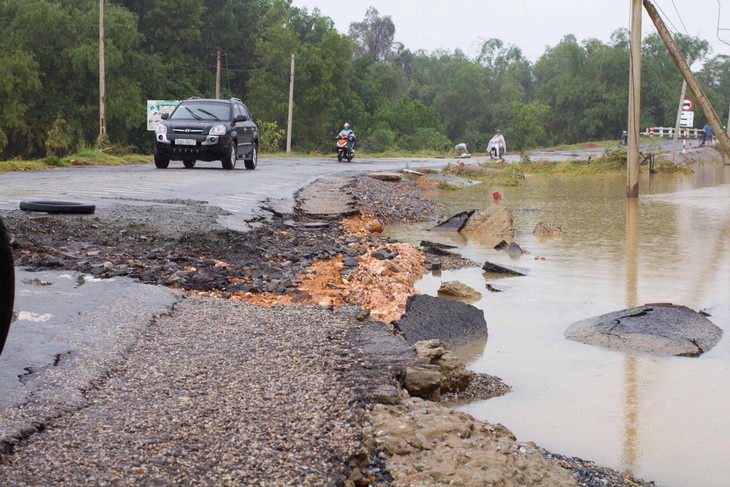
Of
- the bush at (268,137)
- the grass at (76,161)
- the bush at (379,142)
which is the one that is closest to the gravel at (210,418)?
the grass at (76,161)

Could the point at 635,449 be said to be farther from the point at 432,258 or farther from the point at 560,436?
the point at 432,258

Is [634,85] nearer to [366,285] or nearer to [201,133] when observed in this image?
[201,133]

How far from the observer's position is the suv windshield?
866 inches

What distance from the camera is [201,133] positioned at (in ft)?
70.2

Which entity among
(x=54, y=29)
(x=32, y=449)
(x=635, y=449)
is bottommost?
(x=635, y=449)

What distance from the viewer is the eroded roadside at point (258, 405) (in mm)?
3678

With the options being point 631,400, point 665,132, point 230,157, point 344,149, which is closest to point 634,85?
point 230,157

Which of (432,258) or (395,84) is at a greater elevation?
(395,84)

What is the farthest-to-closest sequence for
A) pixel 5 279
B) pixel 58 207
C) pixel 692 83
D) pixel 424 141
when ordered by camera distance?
pixel 424 141, pixel 692 83, pixel 58 207, pixel 5 279

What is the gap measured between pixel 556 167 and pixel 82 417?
1291 inches

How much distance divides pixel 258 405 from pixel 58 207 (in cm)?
654

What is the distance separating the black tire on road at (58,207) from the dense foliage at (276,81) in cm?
2082

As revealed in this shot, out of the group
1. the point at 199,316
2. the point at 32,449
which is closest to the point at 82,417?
the point at 32,449

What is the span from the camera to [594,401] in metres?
5.88
